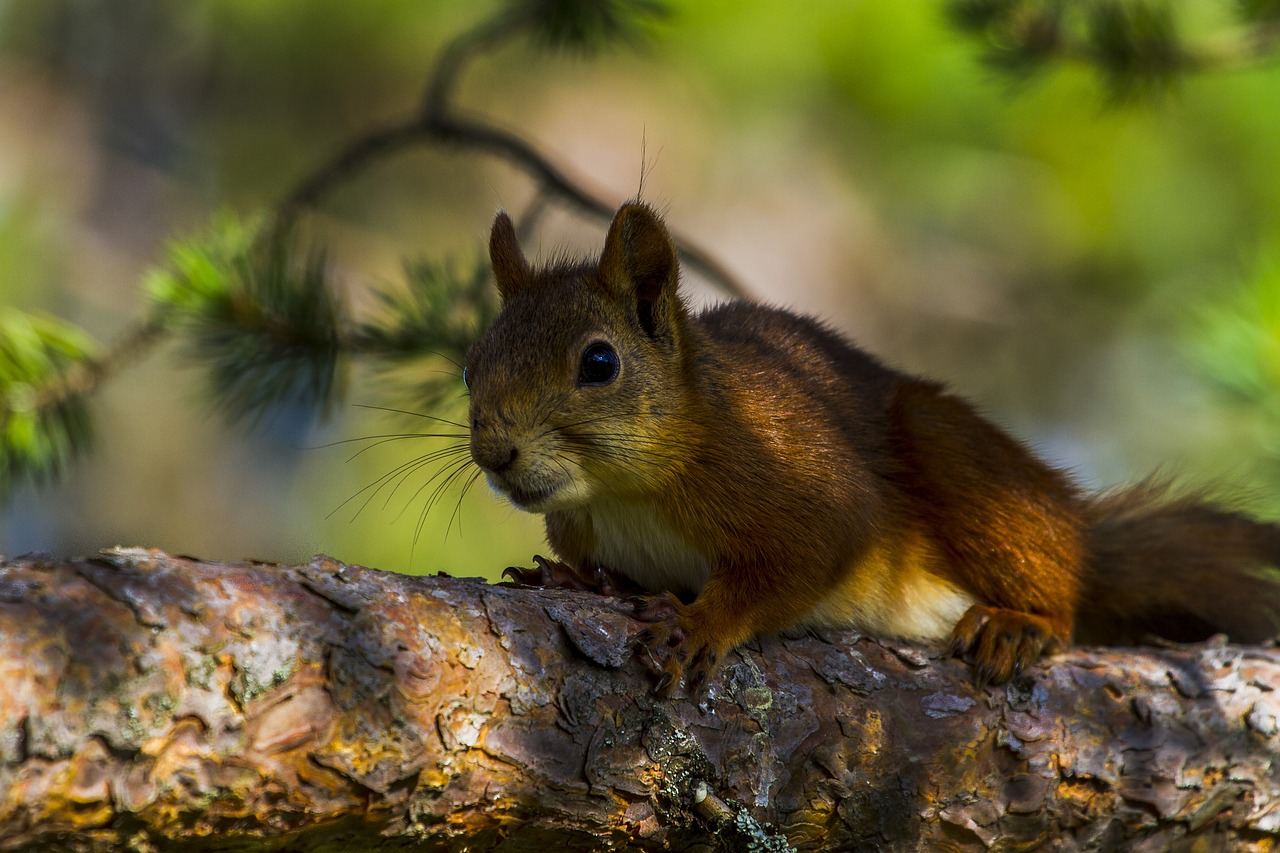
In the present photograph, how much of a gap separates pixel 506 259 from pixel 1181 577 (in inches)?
74.3

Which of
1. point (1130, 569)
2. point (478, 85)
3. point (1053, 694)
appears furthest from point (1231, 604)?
point (478, 85)

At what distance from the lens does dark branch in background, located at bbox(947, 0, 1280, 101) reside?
324cm

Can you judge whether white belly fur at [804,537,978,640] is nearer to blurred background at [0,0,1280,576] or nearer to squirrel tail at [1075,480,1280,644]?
squirrel tail at [1075,480,1280,644]

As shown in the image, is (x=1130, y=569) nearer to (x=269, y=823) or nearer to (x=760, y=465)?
(x=760, y=465)

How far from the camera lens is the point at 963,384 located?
322 inches

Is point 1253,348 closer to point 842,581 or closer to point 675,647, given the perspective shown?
point 842,581

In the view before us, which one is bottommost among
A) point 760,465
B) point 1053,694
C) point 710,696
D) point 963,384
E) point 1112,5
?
point 710,696

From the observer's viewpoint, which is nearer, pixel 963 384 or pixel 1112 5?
pixel 1112 5

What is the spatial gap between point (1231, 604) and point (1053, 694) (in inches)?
36.0

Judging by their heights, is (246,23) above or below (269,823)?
above

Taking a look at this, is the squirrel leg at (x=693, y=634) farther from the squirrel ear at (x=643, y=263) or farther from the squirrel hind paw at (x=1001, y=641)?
the squirrel ear at (x=643, y=263)

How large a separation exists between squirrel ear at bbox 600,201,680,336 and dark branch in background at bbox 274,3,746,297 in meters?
0.27

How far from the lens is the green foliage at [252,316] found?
2.86 m

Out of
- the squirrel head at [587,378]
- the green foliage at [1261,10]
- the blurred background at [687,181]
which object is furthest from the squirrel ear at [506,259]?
the blurred background at [687,181]
